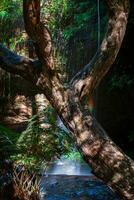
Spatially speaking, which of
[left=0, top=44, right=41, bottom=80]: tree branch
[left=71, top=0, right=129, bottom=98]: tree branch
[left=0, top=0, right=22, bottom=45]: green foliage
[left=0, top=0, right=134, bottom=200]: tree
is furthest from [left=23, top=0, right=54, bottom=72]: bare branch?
[left=0, top=0, right=22, bottom=45]: green foliage

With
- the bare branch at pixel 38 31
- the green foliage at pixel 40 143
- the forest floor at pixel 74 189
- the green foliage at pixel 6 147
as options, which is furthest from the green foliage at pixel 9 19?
the bare branch at pixel 38 31

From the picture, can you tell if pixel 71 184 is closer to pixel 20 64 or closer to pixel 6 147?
pixel 6 147

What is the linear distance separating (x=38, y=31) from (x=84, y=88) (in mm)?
939

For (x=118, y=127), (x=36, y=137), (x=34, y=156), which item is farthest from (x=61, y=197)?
(x=118, y=127)

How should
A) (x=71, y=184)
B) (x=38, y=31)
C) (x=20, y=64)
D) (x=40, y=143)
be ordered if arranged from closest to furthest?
1. (x=38, y=31)
2. (x=20, y=64)
3. (x=40, y=143)
4. (x=71, y=184)

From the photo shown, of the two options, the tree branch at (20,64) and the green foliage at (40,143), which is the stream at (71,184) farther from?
the tree branch at (20,64)

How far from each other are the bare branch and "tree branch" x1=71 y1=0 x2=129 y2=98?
1.64 feet

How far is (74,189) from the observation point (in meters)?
6.76

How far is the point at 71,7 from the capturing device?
1126 centimetres

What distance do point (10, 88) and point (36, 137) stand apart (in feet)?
16.9

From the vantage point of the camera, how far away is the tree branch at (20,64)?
504 centimetres

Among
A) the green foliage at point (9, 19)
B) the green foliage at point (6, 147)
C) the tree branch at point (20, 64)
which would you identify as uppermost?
the green foliage at point (9, 19)

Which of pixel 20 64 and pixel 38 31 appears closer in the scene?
pixel 38 31

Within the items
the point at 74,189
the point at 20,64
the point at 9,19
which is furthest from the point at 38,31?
the point at 9,19
